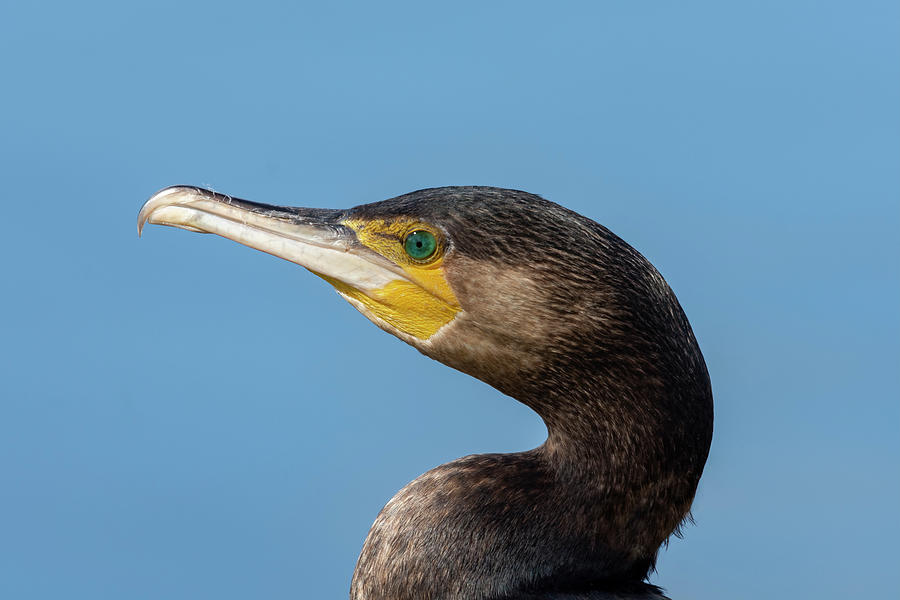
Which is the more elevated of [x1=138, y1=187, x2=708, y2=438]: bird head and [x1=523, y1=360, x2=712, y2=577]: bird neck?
[x1=138, y1=187, x2=708, y2=438]: bird head

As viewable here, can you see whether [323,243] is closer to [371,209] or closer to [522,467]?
[371,209]

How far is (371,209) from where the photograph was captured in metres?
2.91

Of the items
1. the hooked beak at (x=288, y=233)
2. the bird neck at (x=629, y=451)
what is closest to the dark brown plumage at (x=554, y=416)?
the bird neck at (x=629, y=451)

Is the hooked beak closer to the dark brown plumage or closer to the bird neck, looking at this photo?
the dark brown plumage

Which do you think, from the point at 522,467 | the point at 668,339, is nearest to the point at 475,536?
the point at 522,467

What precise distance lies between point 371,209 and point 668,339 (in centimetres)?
79

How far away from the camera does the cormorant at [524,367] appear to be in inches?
105

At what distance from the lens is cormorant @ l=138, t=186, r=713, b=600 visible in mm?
2678

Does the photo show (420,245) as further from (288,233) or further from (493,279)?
(288,233)

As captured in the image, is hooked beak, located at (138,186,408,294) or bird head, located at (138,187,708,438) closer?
bird head, located at (138,187,708,438)

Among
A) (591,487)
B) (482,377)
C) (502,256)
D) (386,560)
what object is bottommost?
(386,560)

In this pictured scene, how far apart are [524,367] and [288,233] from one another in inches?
26.6

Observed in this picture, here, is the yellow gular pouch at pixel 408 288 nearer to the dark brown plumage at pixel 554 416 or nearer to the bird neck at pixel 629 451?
the dark brown plumage at pixel 554 416

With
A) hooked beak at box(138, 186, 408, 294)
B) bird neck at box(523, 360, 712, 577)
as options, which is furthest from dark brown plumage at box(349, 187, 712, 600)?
hooked beak at box(138, 186, 408, 294)
